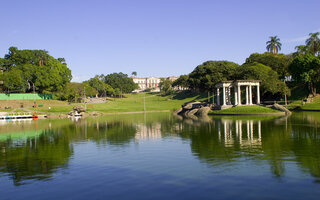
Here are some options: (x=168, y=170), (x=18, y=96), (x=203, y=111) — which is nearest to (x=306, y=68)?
(x=203, y=111)

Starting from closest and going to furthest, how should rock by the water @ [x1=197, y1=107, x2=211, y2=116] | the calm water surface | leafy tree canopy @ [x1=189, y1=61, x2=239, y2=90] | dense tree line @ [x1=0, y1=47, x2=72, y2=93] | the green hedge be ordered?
1. the calm water surface
2. rock by the water @ [x1=197, y1=107, x2=211, y2=116]
3. leafy tree canopy @ [x1=189, y1=61, x2=239, y2=90]
4. dense tree line @ [x1=0, y1=47, x2=72, y2=93]
5. the green hedge

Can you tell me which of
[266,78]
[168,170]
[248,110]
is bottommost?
[168,170]

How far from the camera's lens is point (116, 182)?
50.4ft

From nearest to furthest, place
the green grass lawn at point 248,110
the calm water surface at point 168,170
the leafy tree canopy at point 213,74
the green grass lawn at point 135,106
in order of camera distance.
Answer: the calm water surface at point 168,170 < the green grass lawn at point 248,110 < the leafy tree canopy at point 213,74 < the green grass lawn at point 135,106

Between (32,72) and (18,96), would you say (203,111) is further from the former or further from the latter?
(18,96)

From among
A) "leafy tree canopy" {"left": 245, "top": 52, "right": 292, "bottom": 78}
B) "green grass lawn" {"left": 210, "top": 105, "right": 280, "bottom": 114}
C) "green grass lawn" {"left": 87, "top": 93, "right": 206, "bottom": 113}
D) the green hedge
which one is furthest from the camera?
the green hedge

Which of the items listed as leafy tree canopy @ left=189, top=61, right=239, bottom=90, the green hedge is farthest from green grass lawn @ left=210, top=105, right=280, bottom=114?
the green hedge

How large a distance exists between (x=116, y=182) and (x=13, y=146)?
62.3 feet

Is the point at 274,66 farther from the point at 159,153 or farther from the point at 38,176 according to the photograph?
the point at 38,176

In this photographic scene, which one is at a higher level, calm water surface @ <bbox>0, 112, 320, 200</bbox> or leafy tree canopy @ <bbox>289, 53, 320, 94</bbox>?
leafy tree canopy @ <bbox>289, 53, 320, 94</bbox>

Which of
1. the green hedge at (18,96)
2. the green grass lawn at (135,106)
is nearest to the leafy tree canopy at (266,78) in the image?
the green grass lawn at (135,106)

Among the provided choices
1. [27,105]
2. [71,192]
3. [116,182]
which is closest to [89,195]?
[71,192]

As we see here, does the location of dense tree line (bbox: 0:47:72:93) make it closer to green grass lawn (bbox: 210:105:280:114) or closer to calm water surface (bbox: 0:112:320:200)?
green grass lawn (bbox: 210:105:280:114)

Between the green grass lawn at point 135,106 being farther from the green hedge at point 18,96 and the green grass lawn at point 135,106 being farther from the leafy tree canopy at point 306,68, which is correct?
the leafy tree canopy at point 306,68
